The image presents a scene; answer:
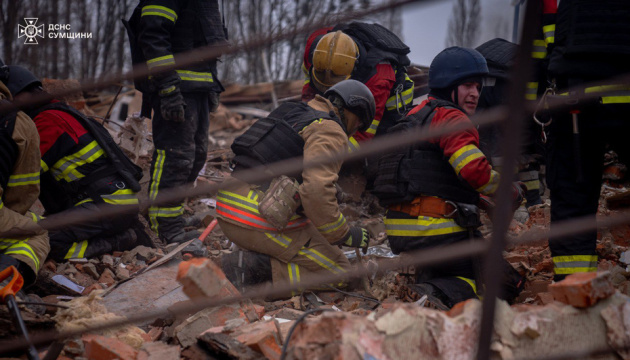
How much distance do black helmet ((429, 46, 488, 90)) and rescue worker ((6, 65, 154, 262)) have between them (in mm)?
2270

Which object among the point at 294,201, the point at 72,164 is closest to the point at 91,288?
the point at 72,164

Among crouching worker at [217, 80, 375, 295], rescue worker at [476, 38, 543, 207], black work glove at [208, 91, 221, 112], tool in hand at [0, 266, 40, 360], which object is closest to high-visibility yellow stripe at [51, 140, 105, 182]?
crouching worker at [217, 80, 375, 295]

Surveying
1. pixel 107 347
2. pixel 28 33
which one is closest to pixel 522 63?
pixel 107 347

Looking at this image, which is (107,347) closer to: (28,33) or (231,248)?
(231,248)

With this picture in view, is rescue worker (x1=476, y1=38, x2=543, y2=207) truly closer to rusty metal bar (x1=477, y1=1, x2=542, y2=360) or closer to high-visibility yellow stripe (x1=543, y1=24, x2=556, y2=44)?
high-visibility yellow stripe (x1=543, y1=24, x2=556, y2=44)

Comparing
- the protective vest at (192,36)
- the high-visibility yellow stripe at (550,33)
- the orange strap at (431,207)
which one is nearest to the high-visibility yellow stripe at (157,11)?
the protective vest at (192,36)

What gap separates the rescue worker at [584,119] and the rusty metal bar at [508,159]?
6.22 feet

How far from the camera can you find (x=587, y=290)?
1.61 m

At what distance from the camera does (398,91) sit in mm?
5430

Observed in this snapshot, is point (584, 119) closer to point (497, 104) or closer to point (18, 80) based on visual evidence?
point (497, 104)

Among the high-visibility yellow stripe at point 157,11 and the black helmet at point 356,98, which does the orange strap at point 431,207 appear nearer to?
the black helmet at point 356,98

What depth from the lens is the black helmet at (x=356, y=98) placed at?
12.3ft

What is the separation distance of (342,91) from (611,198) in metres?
2.29

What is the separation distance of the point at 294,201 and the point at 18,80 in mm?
2003
